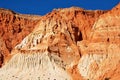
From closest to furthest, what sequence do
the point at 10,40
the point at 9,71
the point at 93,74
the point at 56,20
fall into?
the point at 93,74, the point at 9,71, the point at 56,20, the point at 10,40

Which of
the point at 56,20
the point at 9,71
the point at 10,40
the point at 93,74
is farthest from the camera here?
the point at 10,40

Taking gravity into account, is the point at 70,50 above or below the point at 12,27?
below

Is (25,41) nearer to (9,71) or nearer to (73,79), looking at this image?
(9,71)

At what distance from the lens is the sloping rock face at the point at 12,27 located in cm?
14511

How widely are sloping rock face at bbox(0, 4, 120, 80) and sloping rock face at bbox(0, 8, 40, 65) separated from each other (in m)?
17.4

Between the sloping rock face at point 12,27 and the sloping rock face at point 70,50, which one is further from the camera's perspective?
the sloping rock face at point 12,27

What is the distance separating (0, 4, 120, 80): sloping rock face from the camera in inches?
4392

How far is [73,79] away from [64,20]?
20.0 metres

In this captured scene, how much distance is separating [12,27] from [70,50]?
107ft

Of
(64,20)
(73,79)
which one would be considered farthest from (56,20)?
(73,79)

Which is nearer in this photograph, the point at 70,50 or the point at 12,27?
the point at 70,50

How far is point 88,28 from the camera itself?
12794cm

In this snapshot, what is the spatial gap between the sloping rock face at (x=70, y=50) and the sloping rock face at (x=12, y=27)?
57.0 ft

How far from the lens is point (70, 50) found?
391 ft
